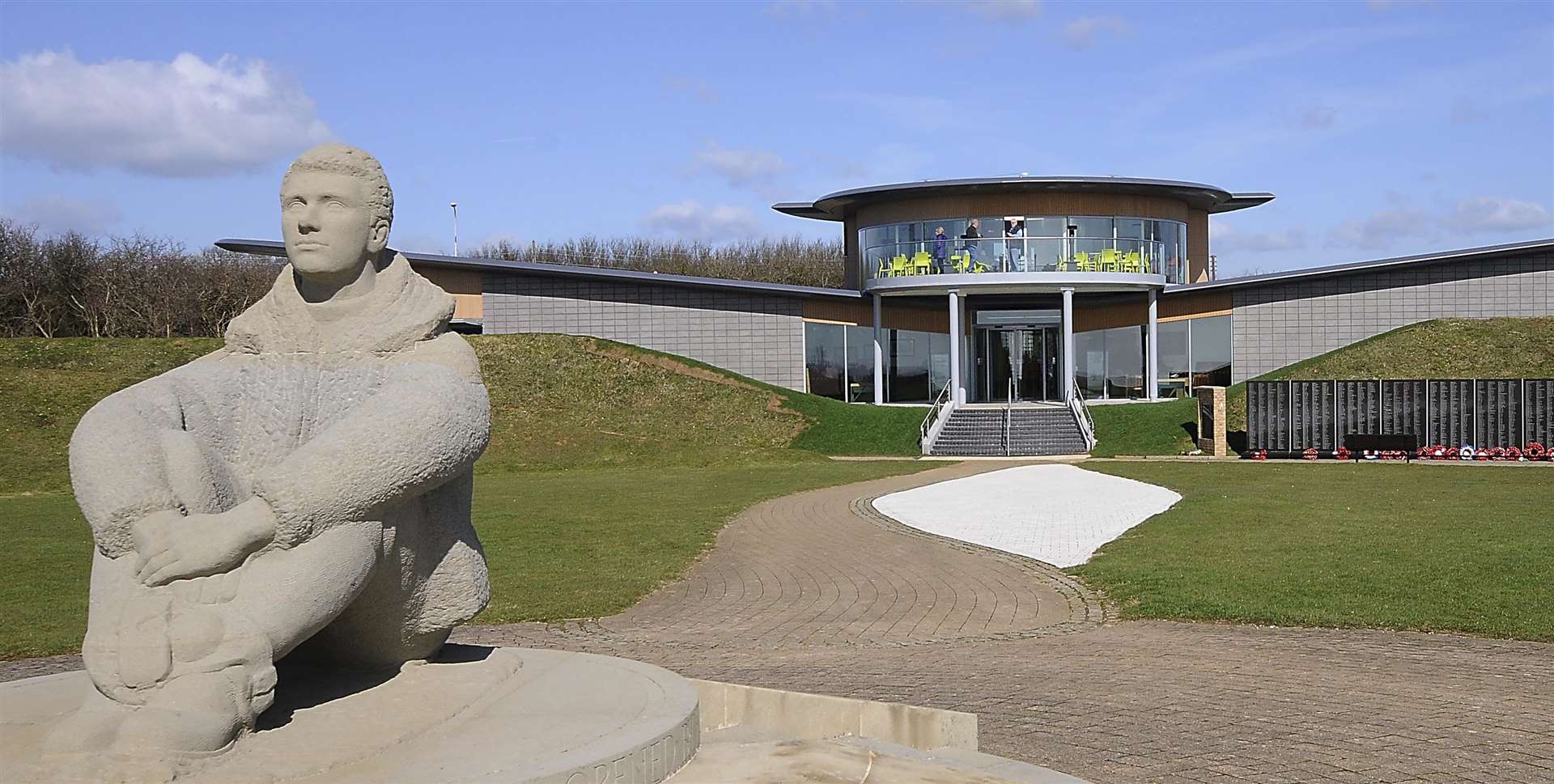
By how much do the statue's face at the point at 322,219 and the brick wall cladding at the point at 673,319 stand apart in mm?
36455

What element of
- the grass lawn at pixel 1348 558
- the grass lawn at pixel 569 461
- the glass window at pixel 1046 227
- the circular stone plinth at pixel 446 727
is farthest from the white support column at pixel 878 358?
the circular stone plinth at pixel 446 727

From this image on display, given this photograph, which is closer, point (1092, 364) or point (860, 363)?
point (860, 363)

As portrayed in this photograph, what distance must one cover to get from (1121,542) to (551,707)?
11.7 m

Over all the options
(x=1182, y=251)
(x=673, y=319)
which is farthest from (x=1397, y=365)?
(x=673, y=319)

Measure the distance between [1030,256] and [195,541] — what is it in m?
37.7

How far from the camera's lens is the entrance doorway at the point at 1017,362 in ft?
149

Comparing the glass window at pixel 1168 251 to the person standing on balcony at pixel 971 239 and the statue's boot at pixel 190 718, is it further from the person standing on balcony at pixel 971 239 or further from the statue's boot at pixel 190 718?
the statue's boot at pixel 190 718

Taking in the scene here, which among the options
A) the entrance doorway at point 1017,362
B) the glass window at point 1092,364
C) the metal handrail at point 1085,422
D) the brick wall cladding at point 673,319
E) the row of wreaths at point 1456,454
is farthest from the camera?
the entrance doorway at point 1017,362

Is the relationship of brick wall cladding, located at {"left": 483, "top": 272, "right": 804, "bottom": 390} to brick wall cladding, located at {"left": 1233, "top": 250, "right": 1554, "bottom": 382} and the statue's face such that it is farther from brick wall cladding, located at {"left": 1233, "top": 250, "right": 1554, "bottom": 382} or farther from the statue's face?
the statue's face

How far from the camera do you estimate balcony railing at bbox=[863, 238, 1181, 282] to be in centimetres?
4066

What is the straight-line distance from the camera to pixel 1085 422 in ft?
118

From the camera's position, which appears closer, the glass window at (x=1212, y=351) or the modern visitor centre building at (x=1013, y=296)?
the modern visitor centre building at (x=1013, y=296)

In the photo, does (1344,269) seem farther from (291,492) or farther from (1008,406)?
(291,492)

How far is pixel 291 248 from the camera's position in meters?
5.57
